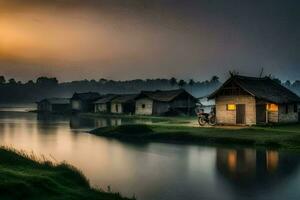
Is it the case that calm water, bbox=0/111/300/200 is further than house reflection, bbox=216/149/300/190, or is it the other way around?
house reflection, bbox=216/149/300/190

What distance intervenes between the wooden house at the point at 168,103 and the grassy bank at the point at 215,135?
28.9 m

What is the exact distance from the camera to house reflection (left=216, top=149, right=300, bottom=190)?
23.7 meters

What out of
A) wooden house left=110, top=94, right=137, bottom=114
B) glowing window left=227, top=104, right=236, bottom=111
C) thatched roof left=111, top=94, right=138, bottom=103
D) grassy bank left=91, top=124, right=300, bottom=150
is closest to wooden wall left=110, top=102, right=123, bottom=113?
wooden house left=110, top=94, right=137, bottom=114

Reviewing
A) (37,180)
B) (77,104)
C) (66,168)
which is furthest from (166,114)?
(37,180)

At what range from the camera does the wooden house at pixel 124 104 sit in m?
90.5

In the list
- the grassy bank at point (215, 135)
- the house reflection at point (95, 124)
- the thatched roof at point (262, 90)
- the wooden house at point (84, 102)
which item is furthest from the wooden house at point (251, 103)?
the wooden house at point (84, 102)

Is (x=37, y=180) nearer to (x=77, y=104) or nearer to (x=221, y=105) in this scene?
(x=221, y=105)

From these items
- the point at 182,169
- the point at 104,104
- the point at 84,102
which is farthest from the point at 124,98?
the point at 182,169

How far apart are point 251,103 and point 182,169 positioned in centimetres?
2218

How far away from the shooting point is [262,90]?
4928cm

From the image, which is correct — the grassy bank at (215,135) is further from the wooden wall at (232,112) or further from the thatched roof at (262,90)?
the thatched roof at (262,90)

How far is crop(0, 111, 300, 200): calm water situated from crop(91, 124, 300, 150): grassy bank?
2.29 m

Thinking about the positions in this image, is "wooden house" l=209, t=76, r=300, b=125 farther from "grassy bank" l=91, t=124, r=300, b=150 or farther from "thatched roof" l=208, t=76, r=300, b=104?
"grassy bank" l=91, t=124, r=300, b=150

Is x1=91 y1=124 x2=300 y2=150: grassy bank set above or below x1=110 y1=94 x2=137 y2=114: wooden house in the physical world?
below
